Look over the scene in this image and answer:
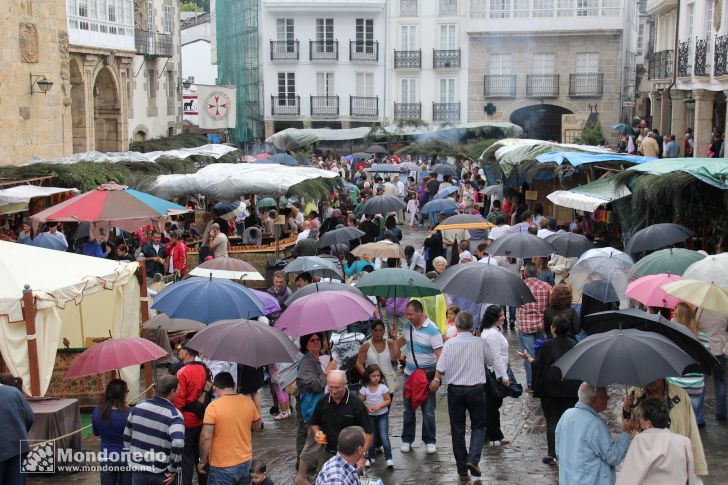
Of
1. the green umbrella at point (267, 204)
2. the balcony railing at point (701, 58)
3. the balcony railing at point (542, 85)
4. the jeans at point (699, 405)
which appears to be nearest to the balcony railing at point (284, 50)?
the balcony railing at point (542, 85)

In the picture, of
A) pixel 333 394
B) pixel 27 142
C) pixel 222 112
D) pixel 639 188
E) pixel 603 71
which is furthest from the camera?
pixel 603 71

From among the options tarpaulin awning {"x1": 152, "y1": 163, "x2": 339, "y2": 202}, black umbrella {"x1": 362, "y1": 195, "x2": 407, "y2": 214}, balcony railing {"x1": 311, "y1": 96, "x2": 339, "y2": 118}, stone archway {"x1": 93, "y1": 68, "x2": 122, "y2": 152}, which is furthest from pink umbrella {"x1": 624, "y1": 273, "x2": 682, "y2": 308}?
balcony railing {"x1": 311, "y1": 96, "x2": 339, "y2": 118}

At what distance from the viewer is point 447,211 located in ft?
66.4

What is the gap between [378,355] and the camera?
8.93 meters

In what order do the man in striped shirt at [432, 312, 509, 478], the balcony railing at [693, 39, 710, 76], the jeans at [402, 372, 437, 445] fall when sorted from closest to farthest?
the man in striped shirt at [432, 312, 509, 478] → the jeans at [402, 372, 437, 445] → the balcony railing at [693, 39, 710, 76]

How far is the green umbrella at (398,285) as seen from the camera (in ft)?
34.1

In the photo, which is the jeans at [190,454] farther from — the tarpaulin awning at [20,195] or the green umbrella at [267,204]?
the green umbrella at [267,204]

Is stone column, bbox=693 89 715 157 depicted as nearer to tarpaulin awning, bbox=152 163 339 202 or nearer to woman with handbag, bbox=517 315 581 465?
tarpaulin awning, bbox=152 163 339 202

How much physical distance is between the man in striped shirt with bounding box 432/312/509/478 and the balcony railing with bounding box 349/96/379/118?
3891 cm

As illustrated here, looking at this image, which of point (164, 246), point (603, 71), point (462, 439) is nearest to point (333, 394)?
point (462, 439)

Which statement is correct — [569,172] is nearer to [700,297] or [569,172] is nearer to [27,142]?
[700,297]

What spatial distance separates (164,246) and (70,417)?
30.5ft

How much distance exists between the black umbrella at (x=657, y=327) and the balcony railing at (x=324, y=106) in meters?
39.7

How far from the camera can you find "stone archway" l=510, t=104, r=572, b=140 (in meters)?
45.6
